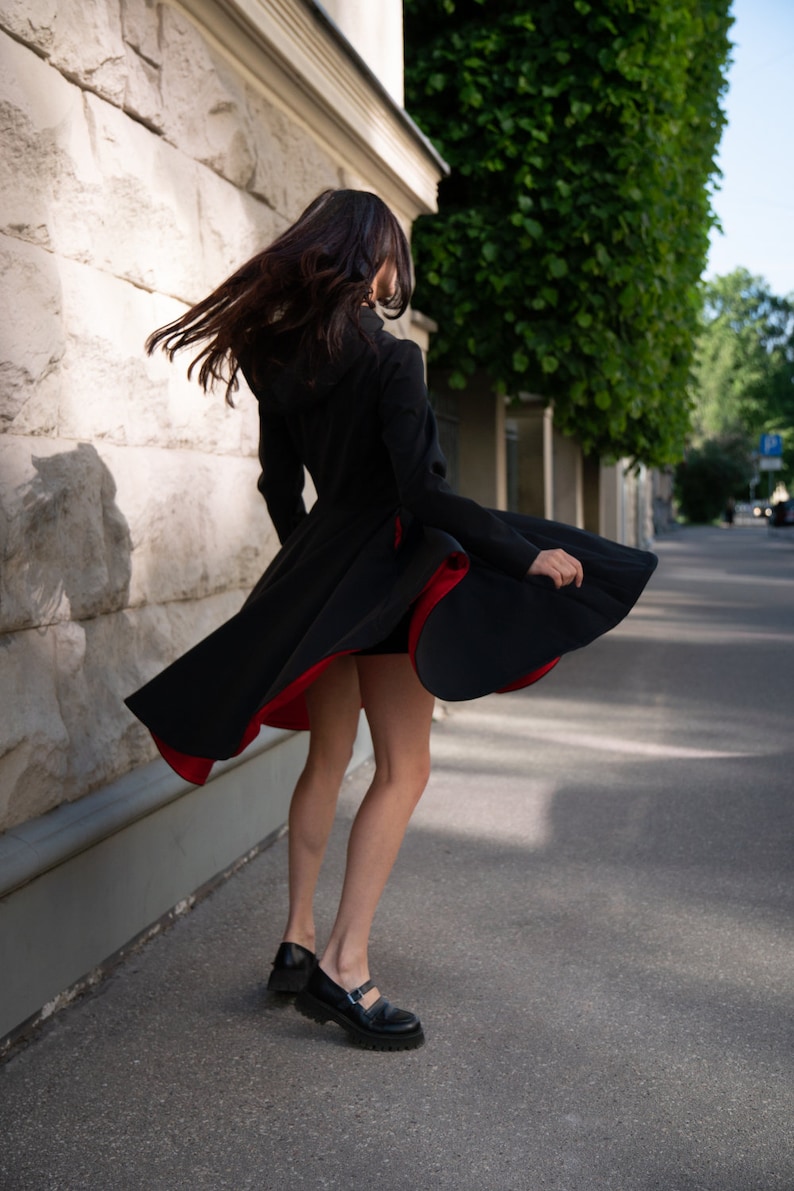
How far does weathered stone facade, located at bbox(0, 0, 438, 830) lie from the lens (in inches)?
121

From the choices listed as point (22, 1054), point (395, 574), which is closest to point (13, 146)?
point (395, 574)

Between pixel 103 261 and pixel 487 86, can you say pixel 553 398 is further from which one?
pixel 103 261

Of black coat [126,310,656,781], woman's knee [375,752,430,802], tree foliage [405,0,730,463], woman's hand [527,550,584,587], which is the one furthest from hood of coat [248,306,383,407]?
tree foliage [405,0,730,463]

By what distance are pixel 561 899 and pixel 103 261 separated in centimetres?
239

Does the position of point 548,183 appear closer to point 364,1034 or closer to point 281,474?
point 281,474

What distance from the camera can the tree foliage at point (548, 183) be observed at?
885 cm

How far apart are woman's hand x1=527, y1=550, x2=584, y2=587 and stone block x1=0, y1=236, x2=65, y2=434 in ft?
4.25

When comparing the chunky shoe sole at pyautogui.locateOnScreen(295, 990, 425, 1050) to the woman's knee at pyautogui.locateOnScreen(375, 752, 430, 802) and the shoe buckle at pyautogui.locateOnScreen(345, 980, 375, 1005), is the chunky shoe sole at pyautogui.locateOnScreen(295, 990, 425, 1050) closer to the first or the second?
the shoe buckle at pyautogui.locateOnScreen(345, 980, 375, 1005)

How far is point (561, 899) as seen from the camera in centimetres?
409

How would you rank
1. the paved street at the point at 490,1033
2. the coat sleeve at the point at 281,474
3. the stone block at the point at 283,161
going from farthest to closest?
the stone block at the point at 283,161 < the coat sleeve at the point at 281,474 < the paved street at the point at 490,1033

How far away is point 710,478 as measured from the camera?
68.3 m

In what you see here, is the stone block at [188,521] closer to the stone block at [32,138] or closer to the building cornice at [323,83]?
the stone block at [32,138]

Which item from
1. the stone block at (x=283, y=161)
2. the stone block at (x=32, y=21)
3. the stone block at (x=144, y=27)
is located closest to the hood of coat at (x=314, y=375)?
the stone block at (x=32, y=21)

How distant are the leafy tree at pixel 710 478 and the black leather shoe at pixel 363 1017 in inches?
2571
